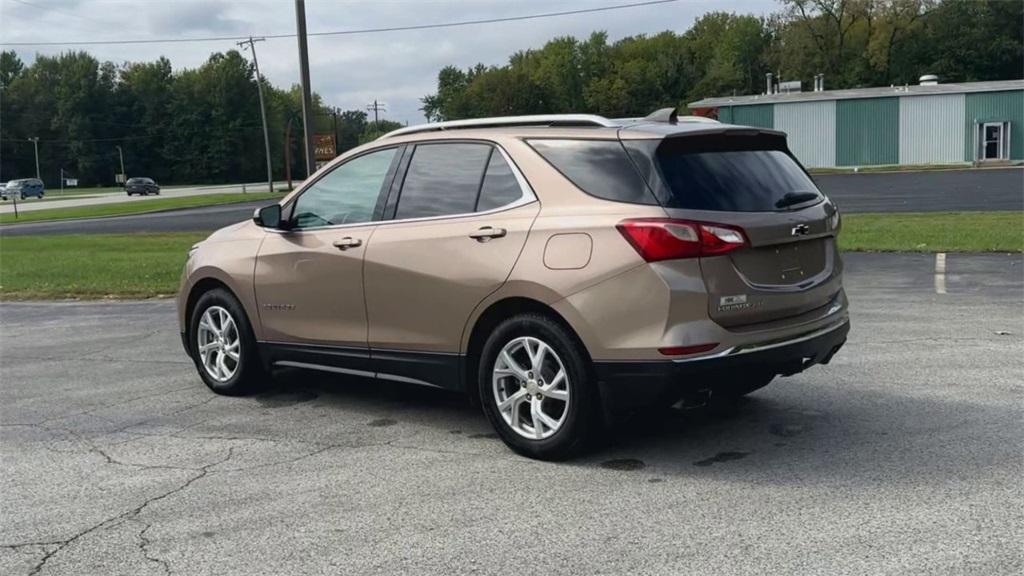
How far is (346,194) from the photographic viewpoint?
623cm

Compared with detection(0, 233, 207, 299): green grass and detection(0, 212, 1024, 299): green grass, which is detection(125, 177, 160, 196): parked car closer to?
detection(0, 233, 207, 299): green grass

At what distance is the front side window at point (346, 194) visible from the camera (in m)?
6.05

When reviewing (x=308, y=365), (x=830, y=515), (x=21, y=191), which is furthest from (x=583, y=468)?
(x=21, y=191)

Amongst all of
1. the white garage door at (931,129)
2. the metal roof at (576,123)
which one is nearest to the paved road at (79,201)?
the white garage door at (931,129)

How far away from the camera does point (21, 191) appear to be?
72.6 metres

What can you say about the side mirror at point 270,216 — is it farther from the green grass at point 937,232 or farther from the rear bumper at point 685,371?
the green grass at point 937,232

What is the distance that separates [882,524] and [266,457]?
10.5 ft

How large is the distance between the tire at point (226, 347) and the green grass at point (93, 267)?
635 cm

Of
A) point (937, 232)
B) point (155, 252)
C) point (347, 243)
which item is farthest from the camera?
point (155, 252)

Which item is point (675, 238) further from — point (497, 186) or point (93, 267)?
point (93, 267)

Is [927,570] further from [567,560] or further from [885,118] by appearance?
[885,118]

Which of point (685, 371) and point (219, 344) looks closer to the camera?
point (685, 371)

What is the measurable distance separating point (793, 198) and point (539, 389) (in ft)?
5.69

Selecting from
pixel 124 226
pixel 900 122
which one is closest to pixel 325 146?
pixel 124 226
